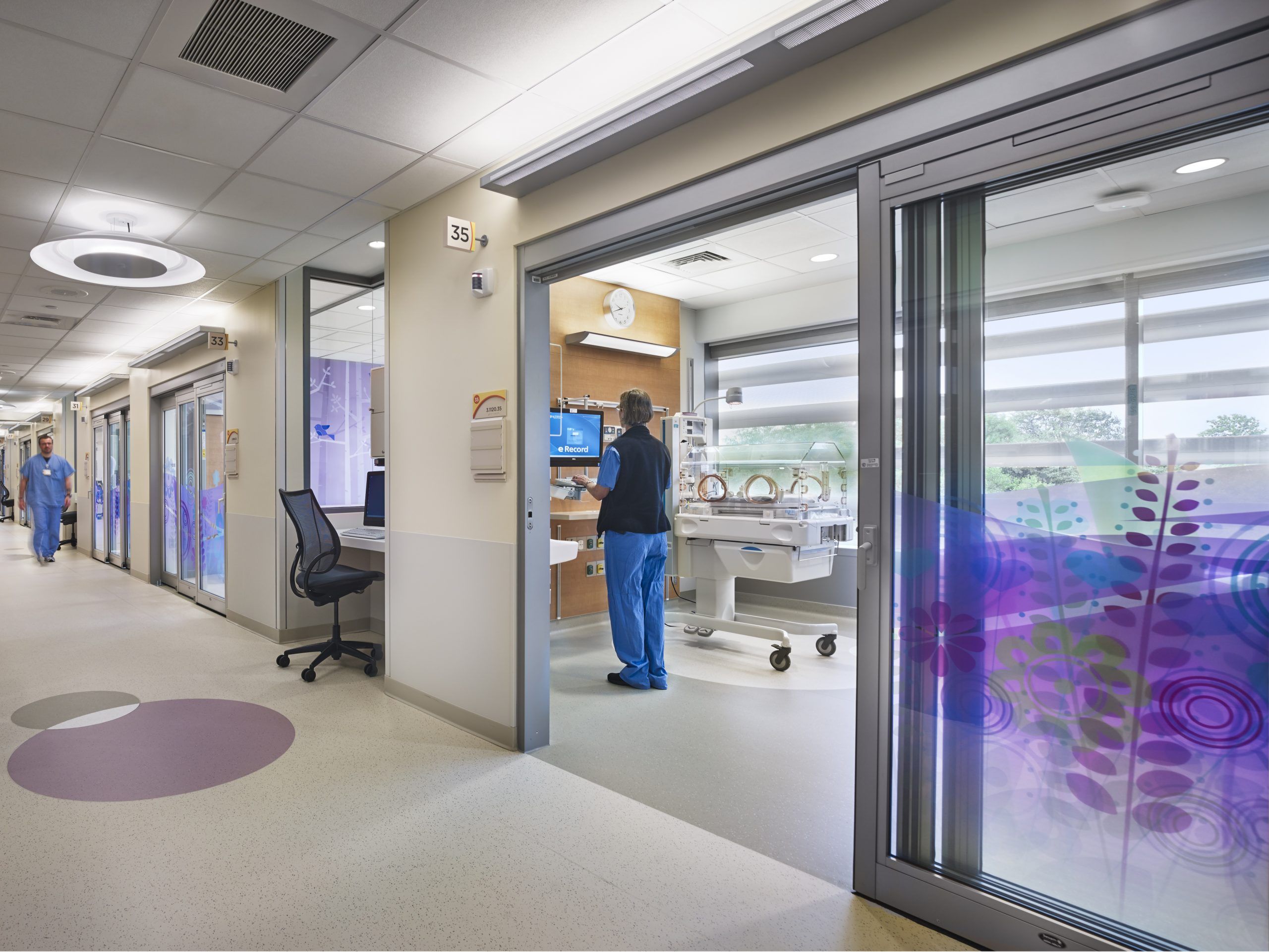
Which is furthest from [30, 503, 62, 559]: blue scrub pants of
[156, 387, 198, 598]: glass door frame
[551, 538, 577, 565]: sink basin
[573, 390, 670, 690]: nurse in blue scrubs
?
[573, 390, 670, 690]: nurse in blue scrubs

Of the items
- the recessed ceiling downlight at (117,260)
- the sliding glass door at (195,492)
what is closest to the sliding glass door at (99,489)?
the sliding glass door at (195,492)

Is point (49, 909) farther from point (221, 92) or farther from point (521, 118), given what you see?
point (521, 118)

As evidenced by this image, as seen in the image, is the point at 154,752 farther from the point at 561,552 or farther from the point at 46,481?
the point at 46,481

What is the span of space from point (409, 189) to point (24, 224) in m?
2.48

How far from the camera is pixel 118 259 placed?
451 cm

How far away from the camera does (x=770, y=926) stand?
6.72ft

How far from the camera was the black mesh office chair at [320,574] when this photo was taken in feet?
15.3

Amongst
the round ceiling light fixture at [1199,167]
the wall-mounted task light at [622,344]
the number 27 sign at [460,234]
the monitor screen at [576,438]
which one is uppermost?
the number 27 sign at [460,234]

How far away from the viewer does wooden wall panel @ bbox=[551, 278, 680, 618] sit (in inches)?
233

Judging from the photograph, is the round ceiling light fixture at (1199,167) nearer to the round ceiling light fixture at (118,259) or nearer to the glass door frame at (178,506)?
the round ceiling light fixture at (118,259)

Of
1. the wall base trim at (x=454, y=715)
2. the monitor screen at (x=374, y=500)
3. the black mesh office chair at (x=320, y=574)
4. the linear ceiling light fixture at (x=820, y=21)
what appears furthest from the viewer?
the monitor screen at (x=374, y=500)

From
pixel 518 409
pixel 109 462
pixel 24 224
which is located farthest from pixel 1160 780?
pixel 109 462

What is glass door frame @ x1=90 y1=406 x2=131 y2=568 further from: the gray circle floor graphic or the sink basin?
the sink basin

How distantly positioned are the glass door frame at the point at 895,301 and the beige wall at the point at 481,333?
0.22m
